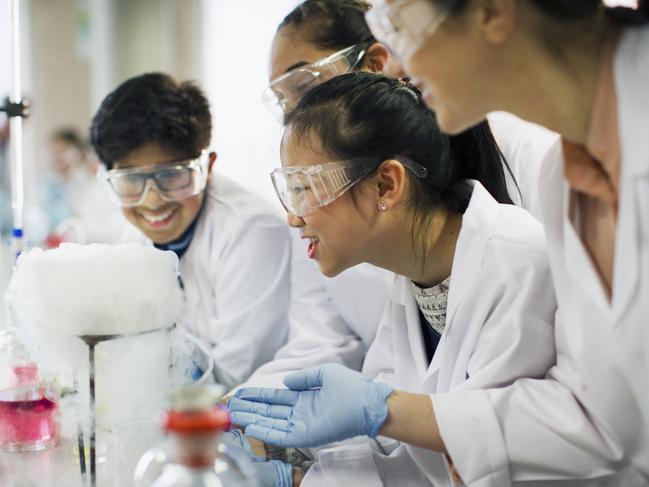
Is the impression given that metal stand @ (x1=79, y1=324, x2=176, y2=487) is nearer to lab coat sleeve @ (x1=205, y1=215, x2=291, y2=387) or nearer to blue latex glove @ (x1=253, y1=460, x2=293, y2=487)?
blue latex glove @ (x1=253, y1=460, x2=293, y2=487)

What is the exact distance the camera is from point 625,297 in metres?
1.16

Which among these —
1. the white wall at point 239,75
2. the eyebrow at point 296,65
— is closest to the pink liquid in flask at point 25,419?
the eyebrow at point 296,65

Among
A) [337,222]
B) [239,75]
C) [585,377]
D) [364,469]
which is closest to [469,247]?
[337,222]

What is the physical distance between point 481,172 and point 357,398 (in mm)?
674

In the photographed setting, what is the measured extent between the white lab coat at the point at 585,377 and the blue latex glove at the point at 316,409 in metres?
0.13

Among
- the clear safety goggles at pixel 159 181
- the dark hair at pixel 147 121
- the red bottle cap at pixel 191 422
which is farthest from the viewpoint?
the dark hair at pixel 147 121

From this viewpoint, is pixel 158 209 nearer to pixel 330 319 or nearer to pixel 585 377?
pixel 330 319

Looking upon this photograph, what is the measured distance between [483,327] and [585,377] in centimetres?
29

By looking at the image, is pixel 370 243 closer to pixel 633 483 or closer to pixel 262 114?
pixel 633 483

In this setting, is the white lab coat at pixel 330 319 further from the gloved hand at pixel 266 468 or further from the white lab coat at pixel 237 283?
the gloved hand at pixel 266 468

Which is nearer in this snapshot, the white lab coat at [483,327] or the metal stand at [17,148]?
the white lab coat at [483,327]

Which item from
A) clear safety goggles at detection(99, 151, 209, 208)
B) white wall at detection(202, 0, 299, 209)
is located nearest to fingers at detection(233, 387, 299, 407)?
clear safety goggles at detection(99, 151, 209, 208)

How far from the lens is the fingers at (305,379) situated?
1492 millimetres

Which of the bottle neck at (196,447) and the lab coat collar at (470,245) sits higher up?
the lab coat collar at (470,245)
